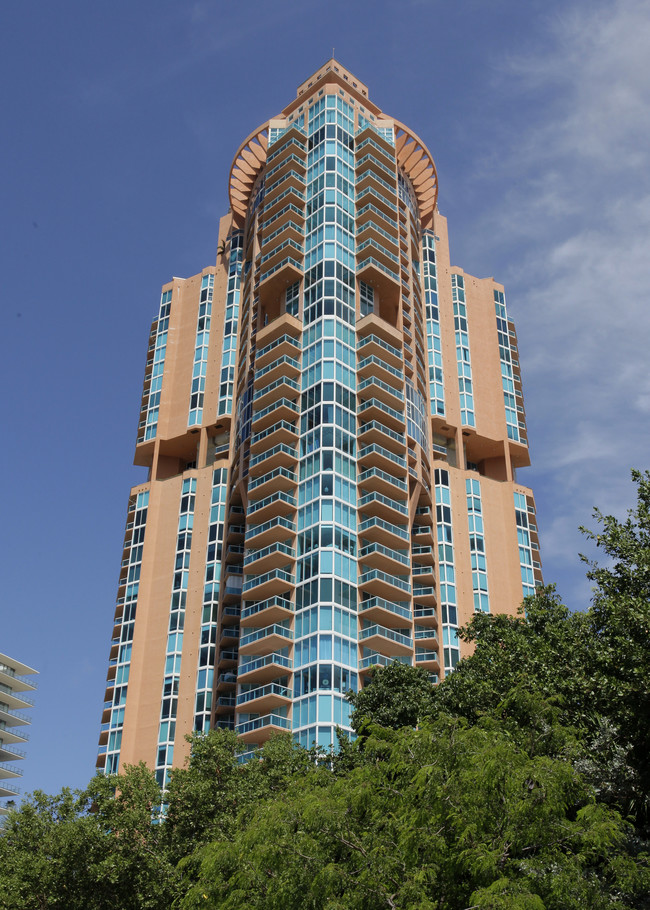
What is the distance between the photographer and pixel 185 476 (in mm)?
93750

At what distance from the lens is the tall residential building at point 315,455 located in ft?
241

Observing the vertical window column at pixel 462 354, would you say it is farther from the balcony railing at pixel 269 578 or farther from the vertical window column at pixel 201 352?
the balcony railing at pixel 269 578

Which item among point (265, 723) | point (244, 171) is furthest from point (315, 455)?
point (244, 171)

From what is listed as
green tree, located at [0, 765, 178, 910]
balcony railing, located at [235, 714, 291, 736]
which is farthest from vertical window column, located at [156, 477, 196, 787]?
green tree, located at [0, 765, 178, 910]

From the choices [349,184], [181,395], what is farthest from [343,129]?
[181,395]

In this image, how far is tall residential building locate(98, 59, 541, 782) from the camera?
241 feet

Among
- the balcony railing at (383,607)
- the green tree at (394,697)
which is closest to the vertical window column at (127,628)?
the balcony railing at (383,607)

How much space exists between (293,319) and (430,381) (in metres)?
18.6

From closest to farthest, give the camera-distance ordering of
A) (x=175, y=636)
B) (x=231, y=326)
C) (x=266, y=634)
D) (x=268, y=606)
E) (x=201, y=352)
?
(x=266, y=634) → (x=268, y=606) → (x=175, y=636) → (x=231, y=326) → (x=201, y=352)

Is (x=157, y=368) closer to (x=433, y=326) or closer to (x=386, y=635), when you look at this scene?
(x=433, y=326)

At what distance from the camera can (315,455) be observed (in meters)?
77.5

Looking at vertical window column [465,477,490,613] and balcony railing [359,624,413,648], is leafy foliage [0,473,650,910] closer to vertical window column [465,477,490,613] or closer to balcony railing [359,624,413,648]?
balcony railing [359,624,413,648]

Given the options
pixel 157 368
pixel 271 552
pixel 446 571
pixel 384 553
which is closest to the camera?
pixel 271 552

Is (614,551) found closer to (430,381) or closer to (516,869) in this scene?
(516,869)
